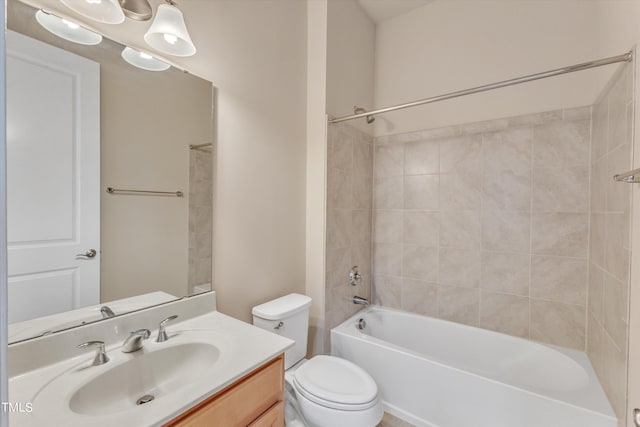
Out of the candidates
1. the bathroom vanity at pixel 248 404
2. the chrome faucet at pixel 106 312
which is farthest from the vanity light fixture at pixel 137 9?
the bathroom vanity at pixel 248 404

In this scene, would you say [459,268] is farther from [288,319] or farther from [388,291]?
[288,319]

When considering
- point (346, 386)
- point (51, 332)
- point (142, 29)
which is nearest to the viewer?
point (51, 332)

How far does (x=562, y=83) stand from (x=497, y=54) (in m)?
0.47

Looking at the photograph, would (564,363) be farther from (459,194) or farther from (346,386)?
(346,386)

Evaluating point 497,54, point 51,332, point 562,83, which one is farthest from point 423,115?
point 51,332

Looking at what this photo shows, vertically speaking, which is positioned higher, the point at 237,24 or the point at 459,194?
the point at 237,24

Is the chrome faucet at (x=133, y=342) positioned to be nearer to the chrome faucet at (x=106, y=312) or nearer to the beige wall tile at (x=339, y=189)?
the chrome faucet at (x=106, y=312)

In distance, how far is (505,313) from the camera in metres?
1.90

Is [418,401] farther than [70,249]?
Yes

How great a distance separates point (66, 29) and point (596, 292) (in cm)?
263

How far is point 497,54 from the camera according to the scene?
1953 mm

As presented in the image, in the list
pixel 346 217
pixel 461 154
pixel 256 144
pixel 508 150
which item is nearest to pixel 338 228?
pixel 346 217

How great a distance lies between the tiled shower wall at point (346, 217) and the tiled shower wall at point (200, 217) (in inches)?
32.3

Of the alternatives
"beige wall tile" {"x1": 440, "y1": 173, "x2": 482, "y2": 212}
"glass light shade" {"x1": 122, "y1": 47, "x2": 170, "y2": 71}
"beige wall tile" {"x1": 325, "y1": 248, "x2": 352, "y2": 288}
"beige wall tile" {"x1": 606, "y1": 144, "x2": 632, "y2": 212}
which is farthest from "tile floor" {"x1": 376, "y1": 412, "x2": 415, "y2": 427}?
"glass light shade" {"x1": 122, "y1": 47, "x2": 170, "y2": 71}
